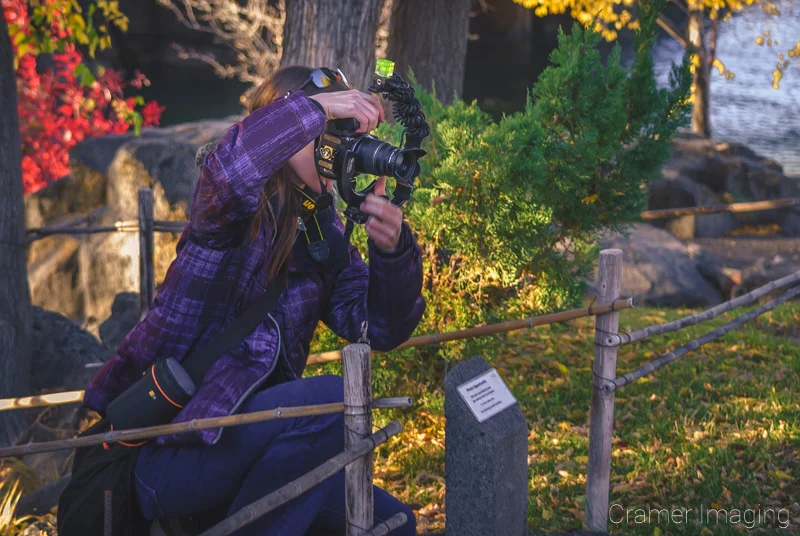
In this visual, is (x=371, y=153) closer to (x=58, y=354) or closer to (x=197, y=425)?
(x=197, y=425)

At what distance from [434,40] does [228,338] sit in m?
4.88

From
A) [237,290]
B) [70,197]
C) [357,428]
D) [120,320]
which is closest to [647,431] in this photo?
[357,428]

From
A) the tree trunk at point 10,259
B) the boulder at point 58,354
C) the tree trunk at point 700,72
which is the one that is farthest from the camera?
the tree trunk at point 700,72

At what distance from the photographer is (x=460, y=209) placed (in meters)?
4.04

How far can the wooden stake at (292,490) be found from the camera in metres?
2.19

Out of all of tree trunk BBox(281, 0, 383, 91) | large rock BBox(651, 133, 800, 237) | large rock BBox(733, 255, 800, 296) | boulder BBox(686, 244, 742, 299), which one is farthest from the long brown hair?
large rock BBox(651, 133, 800, 237)

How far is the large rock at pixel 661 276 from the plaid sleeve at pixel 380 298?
5497mm

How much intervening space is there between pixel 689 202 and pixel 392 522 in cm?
959

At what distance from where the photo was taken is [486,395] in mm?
2684

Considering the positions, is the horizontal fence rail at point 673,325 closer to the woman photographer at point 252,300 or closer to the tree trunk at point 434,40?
the woman photographer at point 252,300

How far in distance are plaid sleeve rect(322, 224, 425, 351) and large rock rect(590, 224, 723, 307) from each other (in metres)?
5.50

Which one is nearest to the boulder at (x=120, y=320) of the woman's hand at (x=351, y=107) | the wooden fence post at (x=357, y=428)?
the wooden fence post at (x=357, y=428)

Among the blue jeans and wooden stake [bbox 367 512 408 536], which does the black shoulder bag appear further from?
wooden stake [bbox 367 512 408 536]

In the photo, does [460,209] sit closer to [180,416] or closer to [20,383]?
[180,416]
